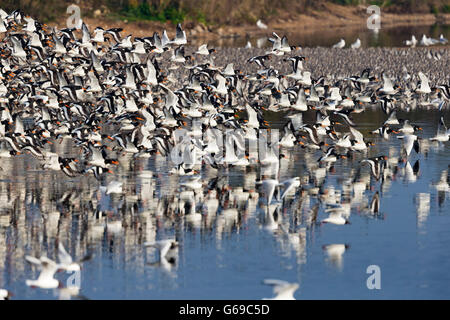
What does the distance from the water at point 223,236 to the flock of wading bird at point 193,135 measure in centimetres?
22

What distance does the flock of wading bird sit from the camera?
28.5 m

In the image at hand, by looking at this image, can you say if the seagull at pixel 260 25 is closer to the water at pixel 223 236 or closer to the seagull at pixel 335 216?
the water at pixel 223 236

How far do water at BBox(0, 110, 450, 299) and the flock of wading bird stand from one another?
219 mm

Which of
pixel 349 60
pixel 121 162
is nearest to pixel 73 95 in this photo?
pixel 121 162

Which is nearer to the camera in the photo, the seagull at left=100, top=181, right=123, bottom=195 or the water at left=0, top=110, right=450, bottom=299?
the water at left=0, top=110, right=450, bottom=299

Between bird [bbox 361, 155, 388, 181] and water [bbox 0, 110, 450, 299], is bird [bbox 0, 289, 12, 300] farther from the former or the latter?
bird [bbox 361, 155, 388, 181]

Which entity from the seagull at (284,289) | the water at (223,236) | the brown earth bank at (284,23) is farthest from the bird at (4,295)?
the brown earth bank at (284,23)

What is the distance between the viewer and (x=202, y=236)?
84.5 ft

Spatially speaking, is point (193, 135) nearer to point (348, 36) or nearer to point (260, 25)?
point (260, 25)

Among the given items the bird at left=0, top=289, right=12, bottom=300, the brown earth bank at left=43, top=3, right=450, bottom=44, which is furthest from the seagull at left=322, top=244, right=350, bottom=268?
the brown earth bank at left=43, top=3, right=450, bottom=44

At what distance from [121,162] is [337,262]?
1305cm

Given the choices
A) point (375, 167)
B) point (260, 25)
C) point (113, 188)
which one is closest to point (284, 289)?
point (113, 188)

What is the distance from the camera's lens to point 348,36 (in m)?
99.2

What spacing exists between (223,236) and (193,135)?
478 inches
